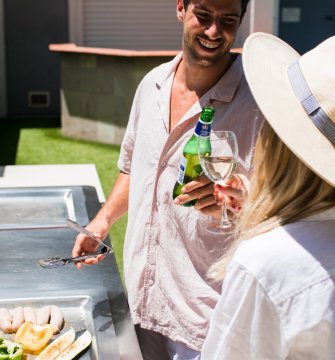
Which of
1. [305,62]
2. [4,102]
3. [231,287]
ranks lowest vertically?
[4,102]

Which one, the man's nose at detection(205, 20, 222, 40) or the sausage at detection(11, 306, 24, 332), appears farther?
the man's nose at detection(205, 20, 222, 40)

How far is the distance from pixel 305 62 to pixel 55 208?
208cm

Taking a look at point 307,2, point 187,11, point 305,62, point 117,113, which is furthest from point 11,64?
point 305,62

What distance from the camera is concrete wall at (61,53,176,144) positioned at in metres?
9.98

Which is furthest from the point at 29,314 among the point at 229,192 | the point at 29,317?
the point at 229,192

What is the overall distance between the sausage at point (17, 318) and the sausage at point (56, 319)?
0.09 metres

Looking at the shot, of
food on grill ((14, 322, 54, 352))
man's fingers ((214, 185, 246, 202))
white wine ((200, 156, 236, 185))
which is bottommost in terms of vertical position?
food on grill ((14, 322, 54, 352))

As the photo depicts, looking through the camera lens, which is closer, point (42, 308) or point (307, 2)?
point (42, 308)

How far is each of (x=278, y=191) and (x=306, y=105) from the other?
18cm

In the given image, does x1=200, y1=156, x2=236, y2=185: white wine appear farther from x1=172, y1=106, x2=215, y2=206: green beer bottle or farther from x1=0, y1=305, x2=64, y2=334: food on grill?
x1=0, y1=305, x2=64, y2=334: food on grill

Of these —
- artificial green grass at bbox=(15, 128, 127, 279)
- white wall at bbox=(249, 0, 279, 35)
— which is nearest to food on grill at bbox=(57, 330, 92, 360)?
artificial green grass at bbox=(15, 128, 127, 279)

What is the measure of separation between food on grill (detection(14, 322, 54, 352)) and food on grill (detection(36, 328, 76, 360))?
0.02m

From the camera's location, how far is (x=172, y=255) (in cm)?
249

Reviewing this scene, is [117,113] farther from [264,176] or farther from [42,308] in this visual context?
[264,176]
